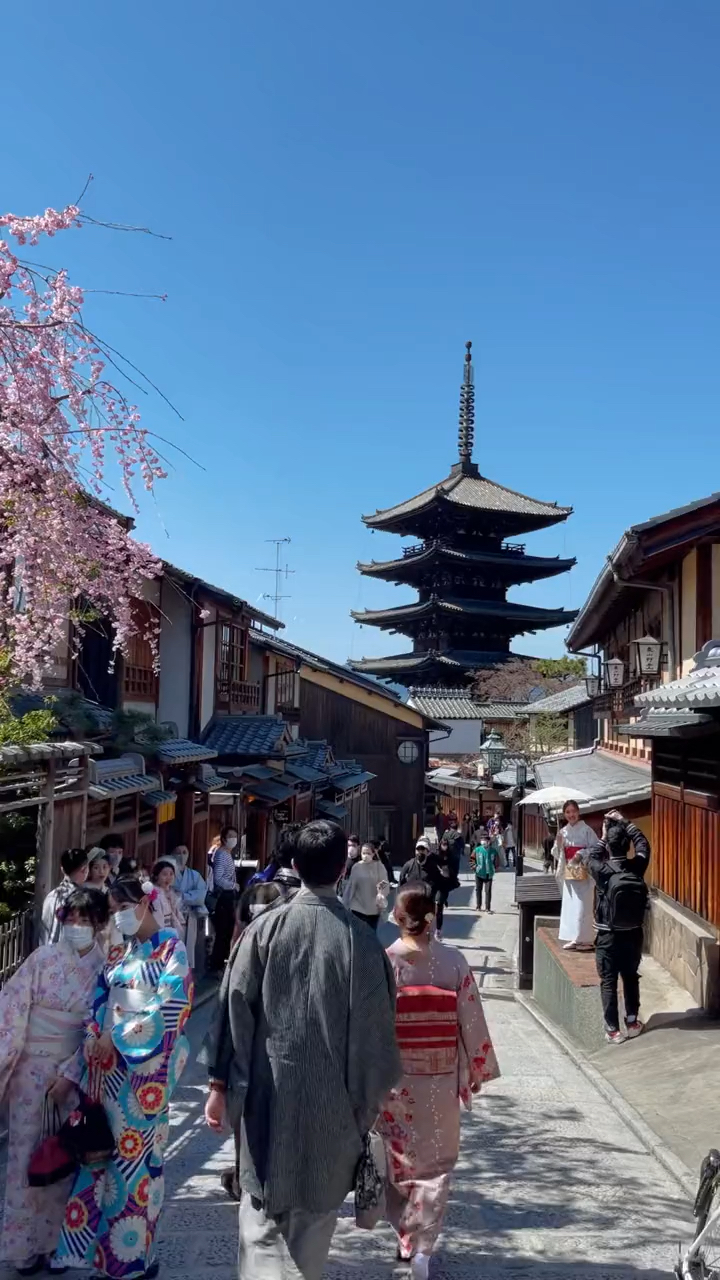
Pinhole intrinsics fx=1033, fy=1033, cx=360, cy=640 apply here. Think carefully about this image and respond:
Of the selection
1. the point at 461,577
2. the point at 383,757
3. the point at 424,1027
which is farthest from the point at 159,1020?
the point at 461,577

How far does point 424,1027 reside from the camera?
411cm

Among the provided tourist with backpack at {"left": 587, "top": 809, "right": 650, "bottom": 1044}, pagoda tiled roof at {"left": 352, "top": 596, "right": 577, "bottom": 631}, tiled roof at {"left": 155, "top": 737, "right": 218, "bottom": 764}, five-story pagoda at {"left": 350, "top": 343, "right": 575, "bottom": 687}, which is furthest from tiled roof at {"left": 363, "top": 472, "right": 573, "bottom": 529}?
tourist with backpack at {"left": 587, "top": 809, "right": 650, "bottom": 1044}

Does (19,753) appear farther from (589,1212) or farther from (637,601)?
(637,601)

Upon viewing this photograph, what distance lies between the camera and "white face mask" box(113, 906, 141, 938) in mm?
4297

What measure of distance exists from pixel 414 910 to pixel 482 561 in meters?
41.7

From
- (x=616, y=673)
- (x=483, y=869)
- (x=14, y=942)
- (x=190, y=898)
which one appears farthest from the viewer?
(x=483, y=869)

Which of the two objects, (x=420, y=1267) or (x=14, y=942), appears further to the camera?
(x=14, y=942)

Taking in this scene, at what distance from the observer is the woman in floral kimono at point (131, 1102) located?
3.82 m

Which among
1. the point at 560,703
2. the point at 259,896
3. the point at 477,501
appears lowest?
the point at 259,896

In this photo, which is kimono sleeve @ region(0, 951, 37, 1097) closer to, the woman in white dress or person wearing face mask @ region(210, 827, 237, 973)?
the woman in white dress

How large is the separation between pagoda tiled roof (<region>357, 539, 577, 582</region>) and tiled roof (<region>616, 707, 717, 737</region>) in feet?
110

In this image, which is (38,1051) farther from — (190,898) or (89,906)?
(190,898)

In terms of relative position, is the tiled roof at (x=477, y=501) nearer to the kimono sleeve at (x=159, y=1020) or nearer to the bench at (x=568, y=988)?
the bench at (x=568, y=988)

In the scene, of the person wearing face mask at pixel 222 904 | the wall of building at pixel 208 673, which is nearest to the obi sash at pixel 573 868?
the person wearing face mask at pixel 222 904
